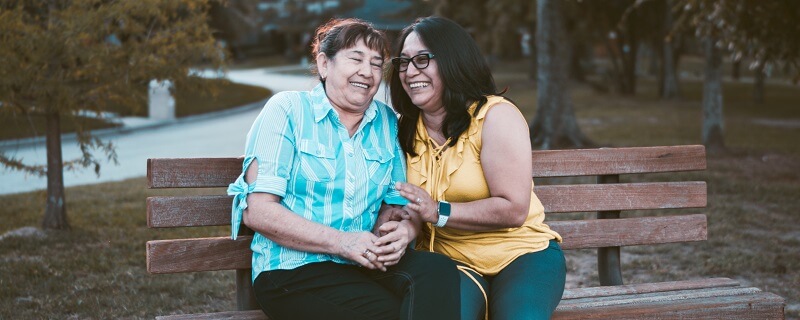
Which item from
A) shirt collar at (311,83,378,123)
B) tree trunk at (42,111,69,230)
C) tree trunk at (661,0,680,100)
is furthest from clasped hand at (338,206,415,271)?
tree trunk at (661,0,680,100)

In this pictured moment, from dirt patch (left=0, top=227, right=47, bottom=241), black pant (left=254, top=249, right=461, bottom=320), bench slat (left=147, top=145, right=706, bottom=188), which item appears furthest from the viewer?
dirt patch (left=0, top=227, right=47, bottom=241)

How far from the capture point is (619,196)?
426 centimetres

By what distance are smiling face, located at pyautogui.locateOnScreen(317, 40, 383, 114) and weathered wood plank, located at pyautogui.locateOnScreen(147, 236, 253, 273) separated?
2.23ft

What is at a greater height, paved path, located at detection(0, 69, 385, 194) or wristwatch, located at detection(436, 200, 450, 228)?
wristwatch, located at detection(436, 200, 450, 228)

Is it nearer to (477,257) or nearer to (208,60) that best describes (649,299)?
(477,257)

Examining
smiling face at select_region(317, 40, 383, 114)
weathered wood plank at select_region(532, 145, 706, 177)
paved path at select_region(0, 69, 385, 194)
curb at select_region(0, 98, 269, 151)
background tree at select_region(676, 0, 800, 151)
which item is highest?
background tree at select_region(676, 0, 800, 151)

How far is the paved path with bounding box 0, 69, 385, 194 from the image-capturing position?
12094 millimetres

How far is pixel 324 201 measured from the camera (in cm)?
339

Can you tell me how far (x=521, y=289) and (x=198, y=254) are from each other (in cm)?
125

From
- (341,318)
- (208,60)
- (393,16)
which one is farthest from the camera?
(393,16)

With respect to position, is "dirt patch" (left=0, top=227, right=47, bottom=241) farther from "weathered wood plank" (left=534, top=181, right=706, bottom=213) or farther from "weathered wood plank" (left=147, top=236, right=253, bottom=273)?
"weathered wood plank" (left=534, top=181, right=706, bottom=213)

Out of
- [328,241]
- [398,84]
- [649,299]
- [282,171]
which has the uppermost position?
[398,84]

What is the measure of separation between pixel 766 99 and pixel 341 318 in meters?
31.0

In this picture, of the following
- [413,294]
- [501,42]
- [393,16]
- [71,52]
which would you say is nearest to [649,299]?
[413,294]
